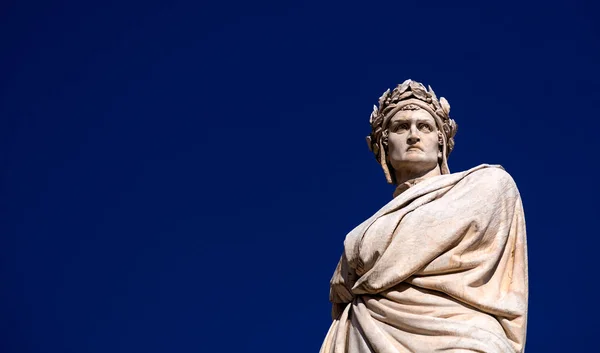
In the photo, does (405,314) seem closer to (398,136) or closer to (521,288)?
(521,288)

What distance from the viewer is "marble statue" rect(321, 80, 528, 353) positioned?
36.8 feet

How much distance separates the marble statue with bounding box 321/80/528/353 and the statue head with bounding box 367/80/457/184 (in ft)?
1.82

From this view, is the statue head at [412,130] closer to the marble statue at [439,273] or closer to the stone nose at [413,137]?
the stone nose at [413,137]

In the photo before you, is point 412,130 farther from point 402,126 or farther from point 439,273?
point 439,273

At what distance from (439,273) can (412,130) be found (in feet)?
6.37

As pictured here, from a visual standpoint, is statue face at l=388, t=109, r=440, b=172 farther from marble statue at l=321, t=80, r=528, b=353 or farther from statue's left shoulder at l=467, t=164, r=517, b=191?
statue's left shoulder at l=467, t=164, r=517, b=191

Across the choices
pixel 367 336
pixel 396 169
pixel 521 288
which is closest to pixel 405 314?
pixel 367 336

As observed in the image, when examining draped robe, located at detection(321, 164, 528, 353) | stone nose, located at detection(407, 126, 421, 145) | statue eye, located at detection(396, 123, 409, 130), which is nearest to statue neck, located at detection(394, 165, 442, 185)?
stone nose, located at detection(407, 126, 421, 145)

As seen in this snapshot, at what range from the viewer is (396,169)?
1319 centimetres

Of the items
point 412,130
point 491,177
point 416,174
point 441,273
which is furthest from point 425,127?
point 441,273

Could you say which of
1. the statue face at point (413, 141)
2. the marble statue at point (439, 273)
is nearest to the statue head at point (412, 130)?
the statue face at point (413, 141)

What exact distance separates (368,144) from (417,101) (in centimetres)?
83

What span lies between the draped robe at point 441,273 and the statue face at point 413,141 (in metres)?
0.70

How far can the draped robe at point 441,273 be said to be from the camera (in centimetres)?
1121
